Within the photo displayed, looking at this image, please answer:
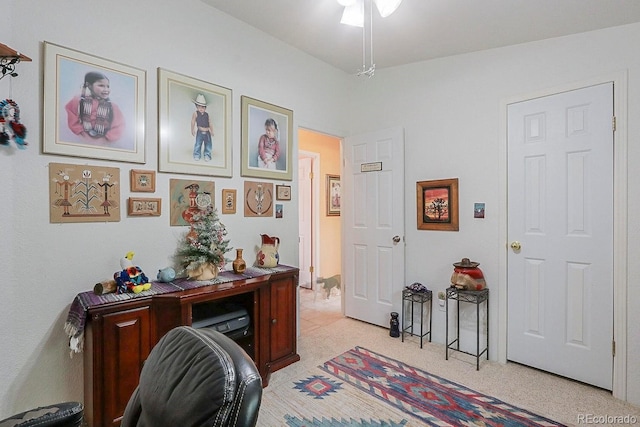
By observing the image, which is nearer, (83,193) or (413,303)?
(83,193)

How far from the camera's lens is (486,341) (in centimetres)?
268

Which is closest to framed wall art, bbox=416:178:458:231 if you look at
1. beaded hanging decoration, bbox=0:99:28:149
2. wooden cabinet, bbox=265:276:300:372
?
wooden cabinet, bbox=265:276:300:372

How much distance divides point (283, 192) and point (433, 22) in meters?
1.89

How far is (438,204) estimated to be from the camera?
2.98 m

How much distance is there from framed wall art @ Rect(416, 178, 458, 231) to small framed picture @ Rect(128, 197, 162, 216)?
236 centimetres

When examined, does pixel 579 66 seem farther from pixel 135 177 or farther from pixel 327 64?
pixel 135 177

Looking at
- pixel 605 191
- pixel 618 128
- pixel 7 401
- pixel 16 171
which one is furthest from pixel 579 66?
pixel 7 401

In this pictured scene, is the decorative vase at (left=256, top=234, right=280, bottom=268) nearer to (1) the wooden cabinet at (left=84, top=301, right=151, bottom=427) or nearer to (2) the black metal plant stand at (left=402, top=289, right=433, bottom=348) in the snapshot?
(1) the wooden cabinet at (left=84, top=301, right=151, bottom=427)

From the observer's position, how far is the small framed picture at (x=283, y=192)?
9.61 ft

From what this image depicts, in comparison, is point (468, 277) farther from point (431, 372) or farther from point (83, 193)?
point (83, 193)

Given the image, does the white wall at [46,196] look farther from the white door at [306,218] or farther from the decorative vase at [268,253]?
the white door at [306,218]

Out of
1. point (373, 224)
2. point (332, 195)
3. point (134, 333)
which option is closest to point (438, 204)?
point (373, 224)

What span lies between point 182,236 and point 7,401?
48.9 inches

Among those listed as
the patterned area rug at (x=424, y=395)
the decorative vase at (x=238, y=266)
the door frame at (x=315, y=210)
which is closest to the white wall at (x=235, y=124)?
the decorative vase at (x=238, y=266)
